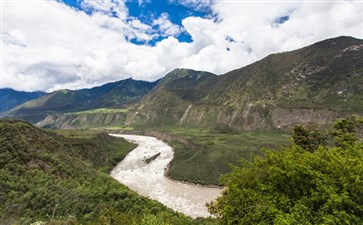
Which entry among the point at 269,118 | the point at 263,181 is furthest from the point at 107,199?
the point at 269,118

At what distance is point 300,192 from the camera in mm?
17828

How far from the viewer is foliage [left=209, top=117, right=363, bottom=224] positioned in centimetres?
1527

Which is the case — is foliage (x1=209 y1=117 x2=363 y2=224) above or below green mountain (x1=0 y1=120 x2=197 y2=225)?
above

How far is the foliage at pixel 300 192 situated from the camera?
15.3 m

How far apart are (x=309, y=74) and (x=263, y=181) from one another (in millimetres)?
192755

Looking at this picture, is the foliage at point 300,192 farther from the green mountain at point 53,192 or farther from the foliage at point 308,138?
the foliage at point 308,138

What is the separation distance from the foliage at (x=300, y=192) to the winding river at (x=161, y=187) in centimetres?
3712

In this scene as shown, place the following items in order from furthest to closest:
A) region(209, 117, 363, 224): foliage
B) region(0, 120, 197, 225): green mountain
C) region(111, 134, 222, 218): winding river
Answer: region(111, 134, 222, 218): winding river, region(0, 120, 197, 225): green mountain, region(209, 117, 363, 224): foliage

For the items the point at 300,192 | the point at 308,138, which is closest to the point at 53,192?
the point at 300,192

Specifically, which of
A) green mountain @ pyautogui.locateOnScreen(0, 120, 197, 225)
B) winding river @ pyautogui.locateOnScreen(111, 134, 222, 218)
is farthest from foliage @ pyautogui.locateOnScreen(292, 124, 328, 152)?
winding river @ pyautogui.locateOnScreen(111, 134, 222, 218)

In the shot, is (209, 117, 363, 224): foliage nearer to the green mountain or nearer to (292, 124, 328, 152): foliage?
the green mountain

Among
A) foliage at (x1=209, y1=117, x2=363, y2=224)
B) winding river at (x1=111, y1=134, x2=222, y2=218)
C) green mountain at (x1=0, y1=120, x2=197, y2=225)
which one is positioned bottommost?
winding river at (x1=111, y1=134, x2=222, y2=218)

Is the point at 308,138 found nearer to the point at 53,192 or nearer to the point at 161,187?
the point at 161,187

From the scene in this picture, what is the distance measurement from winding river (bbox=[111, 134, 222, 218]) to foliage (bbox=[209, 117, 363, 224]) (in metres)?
37.1
